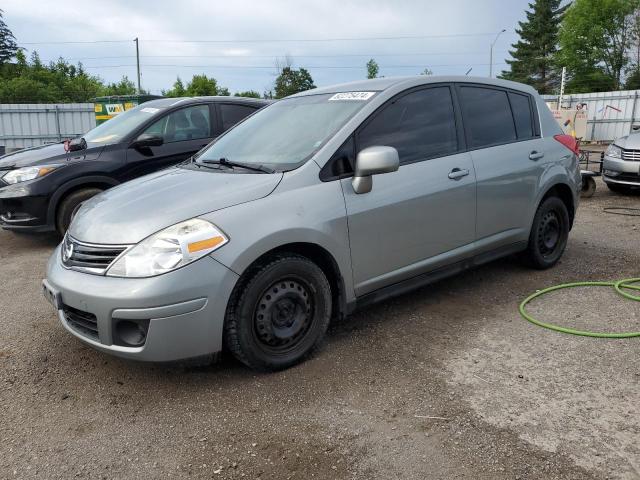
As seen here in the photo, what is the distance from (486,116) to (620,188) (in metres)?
6.70

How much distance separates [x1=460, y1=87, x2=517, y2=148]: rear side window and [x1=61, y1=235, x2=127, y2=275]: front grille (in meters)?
2.71

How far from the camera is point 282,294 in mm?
3074

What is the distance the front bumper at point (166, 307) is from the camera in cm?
271

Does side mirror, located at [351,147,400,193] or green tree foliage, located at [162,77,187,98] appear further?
green tree foliage, located at [162,77,187,98]

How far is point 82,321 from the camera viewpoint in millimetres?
2969

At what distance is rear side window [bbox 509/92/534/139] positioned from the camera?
15.2 feet

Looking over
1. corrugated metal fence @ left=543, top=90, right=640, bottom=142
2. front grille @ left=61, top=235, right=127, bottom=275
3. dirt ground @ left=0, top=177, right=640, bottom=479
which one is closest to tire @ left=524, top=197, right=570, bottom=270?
dirt ground @ left=0, top=177, right=640, bottom=479

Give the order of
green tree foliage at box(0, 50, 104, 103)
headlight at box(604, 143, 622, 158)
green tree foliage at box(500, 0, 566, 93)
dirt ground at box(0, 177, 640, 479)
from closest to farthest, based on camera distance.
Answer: dirt ground at box(0, 177, 640, 479), headlight at box(604, 143, 622, 158), green tree foliage at box(0, 50, 104, 103), green tree foliage at box(500, 0, 566, 93)

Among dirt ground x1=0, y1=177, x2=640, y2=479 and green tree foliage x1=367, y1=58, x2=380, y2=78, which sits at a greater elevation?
green tree foliage x1=367, y1=58, x2=380, y2=78

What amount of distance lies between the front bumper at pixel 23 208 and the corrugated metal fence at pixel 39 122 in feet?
48.3

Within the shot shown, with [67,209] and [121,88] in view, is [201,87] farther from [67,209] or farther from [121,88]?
[67,209]

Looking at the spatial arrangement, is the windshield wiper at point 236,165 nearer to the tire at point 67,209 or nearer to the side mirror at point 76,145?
the tire at point 67,209

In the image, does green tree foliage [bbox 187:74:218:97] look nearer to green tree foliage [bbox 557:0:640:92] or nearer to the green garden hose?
green tree foliage [bbox 557:0:640:92]

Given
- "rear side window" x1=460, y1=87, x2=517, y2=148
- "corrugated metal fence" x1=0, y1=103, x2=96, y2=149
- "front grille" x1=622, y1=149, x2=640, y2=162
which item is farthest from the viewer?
"corrugated metal fence" x1=0, y1=103, x2=96, y2=149
